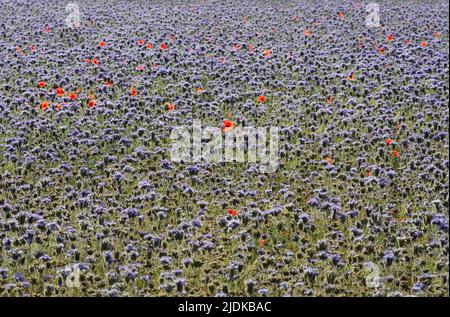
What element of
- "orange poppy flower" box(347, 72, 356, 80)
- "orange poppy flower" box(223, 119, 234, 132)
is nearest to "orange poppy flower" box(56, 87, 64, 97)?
"orange poppy flower" box(223, 119, 234, 132)

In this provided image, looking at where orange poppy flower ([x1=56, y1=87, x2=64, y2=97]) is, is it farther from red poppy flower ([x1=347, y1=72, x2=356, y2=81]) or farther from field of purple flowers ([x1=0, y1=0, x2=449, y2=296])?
red poppy flower ([x1=347, y1=72, x2=356, y2=81])

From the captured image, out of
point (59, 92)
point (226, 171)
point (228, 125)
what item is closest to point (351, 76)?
point (228, 125)

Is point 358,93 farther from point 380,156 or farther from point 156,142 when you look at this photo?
point 156,142

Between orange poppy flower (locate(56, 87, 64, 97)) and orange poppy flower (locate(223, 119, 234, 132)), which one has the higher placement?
orange poppy flower (locate(56, 87, 64, 97))

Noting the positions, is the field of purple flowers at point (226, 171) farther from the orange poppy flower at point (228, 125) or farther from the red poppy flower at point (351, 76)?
the orange poppy flower at point (228, 125)

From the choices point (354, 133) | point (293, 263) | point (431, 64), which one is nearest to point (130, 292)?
point (293, 263)

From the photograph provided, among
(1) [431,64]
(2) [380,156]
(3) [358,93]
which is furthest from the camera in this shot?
(1) [431,64]

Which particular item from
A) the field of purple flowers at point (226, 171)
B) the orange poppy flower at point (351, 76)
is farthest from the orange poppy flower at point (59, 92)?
the orange poppy flower at point (351, 76)

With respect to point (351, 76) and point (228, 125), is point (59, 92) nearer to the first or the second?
point (228, 125)
